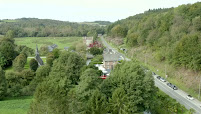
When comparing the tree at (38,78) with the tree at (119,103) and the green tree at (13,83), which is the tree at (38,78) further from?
the tree at (119,103)

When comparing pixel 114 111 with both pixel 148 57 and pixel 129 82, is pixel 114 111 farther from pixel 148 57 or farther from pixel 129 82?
pixel 148 57

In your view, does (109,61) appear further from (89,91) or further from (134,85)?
(89,91)

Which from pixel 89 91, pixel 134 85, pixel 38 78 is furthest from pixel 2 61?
pixel 134 85

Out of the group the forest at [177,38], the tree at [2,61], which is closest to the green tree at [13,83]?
the tree at [2,61]

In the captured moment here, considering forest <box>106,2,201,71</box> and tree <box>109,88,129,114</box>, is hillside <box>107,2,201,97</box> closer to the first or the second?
forest <box>106,2,201,71</box>

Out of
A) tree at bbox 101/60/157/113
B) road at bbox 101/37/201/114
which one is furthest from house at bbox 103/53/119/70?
tree at bbox 101/60/157/113

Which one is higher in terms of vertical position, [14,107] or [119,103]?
[119,103]

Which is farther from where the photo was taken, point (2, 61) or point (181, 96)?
point (2, 61)

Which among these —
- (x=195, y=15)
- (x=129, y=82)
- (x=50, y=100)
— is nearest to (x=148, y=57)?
(x=195, y=15)

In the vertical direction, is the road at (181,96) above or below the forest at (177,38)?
below
